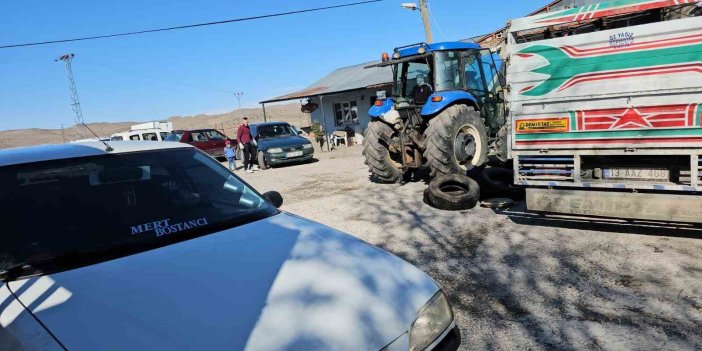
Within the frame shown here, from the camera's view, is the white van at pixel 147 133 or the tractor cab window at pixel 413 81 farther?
the white van at pixel 147 133

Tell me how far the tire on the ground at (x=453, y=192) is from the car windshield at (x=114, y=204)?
13.6 ft

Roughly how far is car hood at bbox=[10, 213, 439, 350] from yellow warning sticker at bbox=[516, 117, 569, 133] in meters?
3.72

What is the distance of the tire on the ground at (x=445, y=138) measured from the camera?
7625mm

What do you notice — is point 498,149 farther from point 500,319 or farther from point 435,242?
point 500,319

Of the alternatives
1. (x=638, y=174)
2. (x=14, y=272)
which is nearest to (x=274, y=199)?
(x=14, y=272)

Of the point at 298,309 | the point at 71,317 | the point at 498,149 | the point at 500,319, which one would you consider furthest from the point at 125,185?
the point at 498,149

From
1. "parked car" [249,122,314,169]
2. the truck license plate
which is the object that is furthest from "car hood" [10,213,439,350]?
"parked car" [249,122,314,169]

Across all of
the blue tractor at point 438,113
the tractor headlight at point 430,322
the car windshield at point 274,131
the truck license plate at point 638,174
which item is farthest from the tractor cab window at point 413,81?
the car windshield at point 274,131

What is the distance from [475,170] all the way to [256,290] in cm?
621

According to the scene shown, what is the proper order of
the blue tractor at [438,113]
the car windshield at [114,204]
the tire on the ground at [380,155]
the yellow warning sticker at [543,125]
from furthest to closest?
the tire on the ground at [380,155]
the blue tractor at [438,113]
the yellow warning sticker at [543,125]
the car windshield at [114,204]

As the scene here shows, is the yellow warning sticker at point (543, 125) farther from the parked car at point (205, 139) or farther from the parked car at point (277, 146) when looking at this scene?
the parked car at point (205, 139)

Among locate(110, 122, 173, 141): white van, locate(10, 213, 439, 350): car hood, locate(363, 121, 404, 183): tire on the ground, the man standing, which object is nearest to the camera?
locate(10, 213, 439, 350): car hood

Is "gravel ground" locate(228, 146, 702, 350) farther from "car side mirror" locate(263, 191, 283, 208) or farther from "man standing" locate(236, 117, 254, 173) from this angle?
"man standing" locate(236, 117, 254, 173)

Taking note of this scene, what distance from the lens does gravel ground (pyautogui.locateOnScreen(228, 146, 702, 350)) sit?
3133mm
